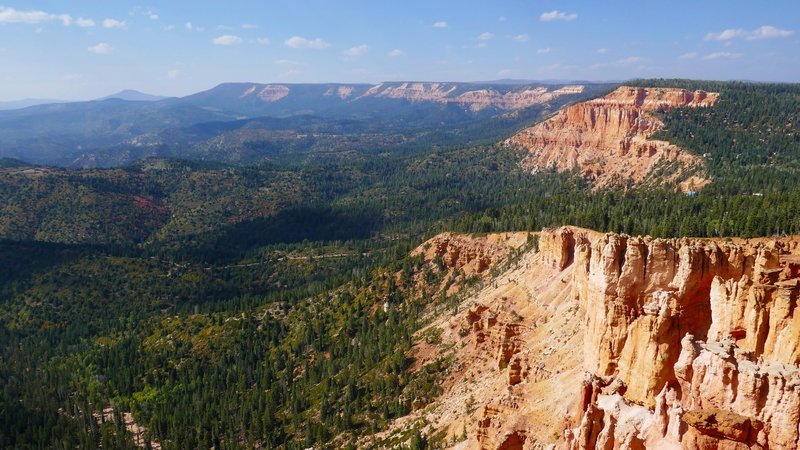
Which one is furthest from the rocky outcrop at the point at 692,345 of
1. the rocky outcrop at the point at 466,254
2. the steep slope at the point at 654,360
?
the rocky outcrop at the point at 466,254

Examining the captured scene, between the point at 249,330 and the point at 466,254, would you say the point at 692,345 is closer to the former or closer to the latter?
the point at 466,254

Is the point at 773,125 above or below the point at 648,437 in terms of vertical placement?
above

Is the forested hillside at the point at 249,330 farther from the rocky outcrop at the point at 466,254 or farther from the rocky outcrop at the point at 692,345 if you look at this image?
the rocky outcrop at the point at 692,345

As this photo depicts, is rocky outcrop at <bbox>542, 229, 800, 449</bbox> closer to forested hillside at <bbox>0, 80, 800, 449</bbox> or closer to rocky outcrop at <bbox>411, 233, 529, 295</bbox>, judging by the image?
forested hillside at <bbox>0, 80, 800, 449</bbox>

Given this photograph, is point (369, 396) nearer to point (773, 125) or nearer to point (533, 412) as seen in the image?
point (533, 412)

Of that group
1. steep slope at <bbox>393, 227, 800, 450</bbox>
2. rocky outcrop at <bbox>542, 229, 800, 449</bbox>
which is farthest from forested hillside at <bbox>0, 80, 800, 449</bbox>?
rocky outcrop at <bbox>542, 229, 800, 449</bbox>

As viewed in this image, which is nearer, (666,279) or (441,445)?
(666,279)

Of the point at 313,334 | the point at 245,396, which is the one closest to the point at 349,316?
the point at 313,334

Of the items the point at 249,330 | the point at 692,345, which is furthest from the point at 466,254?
the point at 692,345
